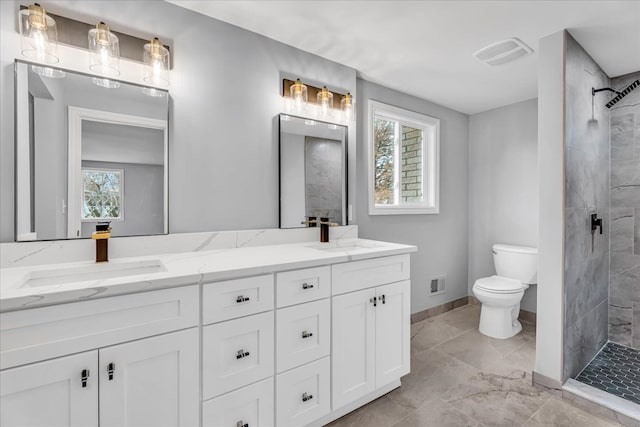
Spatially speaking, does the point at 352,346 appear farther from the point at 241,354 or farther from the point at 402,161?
the point at 402,161

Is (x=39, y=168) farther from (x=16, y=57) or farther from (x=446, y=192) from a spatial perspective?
(x=446, y=192)

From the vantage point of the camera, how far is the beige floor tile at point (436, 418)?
1.68 m

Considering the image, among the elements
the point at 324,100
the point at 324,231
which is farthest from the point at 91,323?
the point at 324,100

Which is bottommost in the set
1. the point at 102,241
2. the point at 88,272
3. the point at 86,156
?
the point at 88,272

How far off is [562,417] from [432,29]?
244cm

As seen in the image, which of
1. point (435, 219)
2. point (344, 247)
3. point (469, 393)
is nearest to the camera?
point (469, 393)

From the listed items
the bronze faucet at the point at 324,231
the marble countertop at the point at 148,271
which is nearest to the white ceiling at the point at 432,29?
the bronze faucet at the point at 324,231

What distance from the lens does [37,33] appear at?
1.37 meters

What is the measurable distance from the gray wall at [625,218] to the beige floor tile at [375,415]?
2222 mm

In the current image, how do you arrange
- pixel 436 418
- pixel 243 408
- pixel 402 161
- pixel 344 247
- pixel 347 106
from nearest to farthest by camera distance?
pixel 243 408
pixel 436 418
pixel 344 247
pixel 347 106
pixel 402 161

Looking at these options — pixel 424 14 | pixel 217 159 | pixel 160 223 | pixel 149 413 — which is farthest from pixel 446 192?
pixel 149 413

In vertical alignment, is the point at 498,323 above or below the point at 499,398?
above

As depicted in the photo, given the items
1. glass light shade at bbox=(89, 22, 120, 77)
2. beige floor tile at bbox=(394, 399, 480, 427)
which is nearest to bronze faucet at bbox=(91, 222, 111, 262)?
glass light shade at bbox=(89, 22, 120, 77)

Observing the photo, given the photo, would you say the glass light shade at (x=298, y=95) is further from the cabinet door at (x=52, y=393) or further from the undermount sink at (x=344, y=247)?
the cabinet door at (x=52, y=393)
